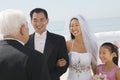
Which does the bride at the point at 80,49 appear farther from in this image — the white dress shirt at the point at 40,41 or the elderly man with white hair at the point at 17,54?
the elderly man with white hair at the point at 17,54

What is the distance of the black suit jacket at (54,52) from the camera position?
4301 mm

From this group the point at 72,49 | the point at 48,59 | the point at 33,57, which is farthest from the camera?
the point at 72,49

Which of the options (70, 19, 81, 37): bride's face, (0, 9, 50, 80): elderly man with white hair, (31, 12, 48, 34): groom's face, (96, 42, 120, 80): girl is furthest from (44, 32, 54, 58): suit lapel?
(0, 9, 50, 80): elderly man with white hair

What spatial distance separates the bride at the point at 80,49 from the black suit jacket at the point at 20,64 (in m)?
1.77

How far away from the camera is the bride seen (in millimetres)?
4520

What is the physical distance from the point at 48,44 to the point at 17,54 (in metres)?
1.68

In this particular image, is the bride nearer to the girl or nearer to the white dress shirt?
the girl

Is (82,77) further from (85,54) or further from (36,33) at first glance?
(36,33)

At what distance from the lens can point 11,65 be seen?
274 cm

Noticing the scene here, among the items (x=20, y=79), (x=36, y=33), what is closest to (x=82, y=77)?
(x=36, y=33)

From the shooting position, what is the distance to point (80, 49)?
4652 millimetres

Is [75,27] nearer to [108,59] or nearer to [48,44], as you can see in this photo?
[48,44]

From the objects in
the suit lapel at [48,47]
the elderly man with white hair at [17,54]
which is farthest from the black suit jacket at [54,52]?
the elderly man with white hair at [17,54]

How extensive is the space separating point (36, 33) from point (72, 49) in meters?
0.50
